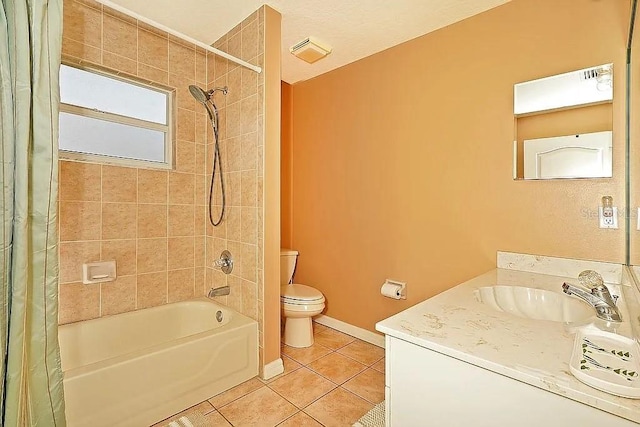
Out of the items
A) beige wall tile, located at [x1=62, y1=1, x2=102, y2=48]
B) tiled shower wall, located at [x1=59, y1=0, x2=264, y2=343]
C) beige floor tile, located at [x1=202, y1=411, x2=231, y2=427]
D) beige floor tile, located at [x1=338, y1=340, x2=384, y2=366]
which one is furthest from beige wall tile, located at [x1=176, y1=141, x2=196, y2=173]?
beige floor tile, located at [x1=338, y1=340, x2=384, y2=366]

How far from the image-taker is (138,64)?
7.27 ft

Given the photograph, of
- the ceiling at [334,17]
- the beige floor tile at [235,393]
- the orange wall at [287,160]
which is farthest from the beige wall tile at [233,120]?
the beige floor tile at [235,393]

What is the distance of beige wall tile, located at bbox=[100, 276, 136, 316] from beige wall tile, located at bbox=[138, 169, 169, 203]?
0.58 m

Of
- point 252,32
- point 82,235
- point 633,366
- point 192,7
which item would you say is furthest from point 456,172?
point 82,235

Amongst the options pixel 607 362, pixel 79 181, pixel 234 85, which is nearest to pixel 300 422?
pixel 607 362

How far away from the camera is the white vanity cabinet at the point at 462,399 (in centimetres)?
69

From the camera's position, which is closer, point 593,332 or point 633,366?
point 633,366

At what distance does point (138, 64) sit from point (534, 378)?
2.74 meters

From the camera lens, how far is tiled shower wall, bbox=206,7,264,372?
2047 millimetres

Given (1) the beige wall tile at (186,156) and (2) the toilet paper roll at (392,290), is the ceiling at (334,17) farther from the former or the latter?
(2) the toilet paper roll at (392,290)

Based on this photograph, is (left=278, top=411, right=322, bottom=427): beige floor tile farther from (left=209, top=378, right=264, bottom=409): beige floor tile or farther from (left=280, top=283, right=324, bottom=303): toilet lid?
(left=280, top=283, right=324, bottom=303): toilet lid

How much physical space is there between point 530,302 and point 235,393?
66.0 inches

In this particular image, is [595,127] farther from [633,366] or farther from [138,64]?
[138,64]

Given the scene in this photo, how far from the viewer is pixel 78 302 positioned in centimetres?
197
